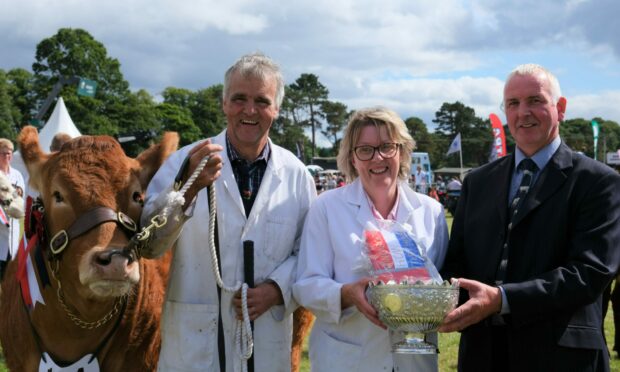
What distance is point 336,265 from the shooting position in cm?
310

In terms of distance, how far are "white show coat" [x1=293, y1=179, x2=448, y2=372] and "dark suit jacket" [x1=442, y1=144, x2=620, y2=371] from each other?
0.34m

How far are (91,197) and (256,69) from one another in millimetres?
1062

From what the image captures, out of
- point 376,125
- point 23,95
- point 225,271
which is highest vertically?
point 23,95

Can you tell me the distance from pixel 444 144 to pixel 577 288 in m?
92.5

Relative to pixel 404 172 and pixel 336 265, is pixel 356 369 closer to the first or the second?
pixel 336 265

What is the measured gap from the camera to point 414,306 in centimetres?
244

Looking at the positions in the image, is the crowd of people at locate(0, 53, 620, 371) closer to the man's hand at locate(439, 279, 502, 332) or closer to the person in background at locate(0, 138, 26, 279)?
the man's hand at locate(439, 279, 502, 332)

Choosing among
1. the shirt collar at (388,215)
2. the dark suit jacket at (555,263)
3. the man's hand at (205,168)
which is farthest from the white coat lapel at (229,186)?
the dark suit jacket at (555,263)

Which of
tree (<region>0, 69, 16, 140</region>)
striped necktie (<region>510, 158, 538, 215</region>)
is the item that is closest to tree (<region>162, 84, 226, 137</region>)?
tree (<region>0, 69, 16, 140</region>)

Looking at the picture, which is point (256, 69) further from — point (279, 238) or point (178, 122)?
point (178, 122)

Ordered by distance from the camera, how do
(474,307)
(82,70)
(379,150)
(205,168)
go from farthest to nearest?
(82,70), (379,150), (205,168), (474,307)

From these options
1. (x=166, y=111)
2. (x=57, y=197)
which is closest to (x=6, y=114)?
(x=166, y=111)

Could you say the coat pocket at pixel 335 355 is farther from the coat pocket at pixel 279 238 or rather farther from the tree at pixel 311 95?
the tree at pixel 311 95

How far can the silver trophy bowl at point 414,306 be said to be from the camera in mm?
2428
